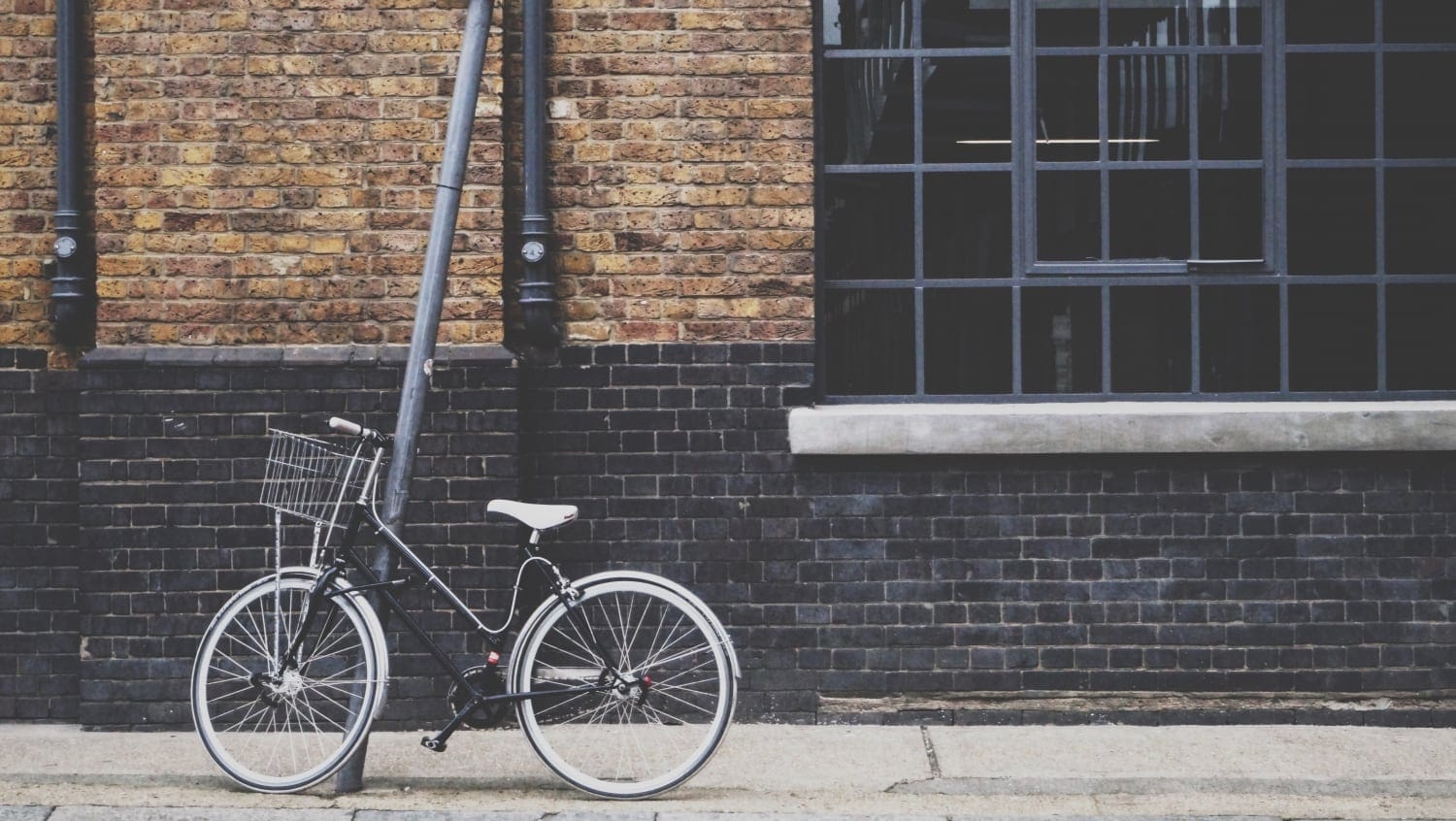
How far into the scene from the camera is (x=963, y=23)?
705cm

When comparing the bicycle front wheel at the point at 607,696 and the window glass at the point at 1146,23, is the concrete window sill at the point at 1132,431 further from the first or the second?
the window glass at the point at 1146,23

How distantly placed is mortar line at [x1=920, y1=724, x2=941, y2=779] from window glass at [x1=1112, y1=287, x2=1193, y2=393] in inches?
66.9

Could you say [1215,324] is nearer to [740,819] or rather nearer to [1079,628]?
[1079,628]

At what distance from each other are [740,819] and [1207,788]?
1.74 m

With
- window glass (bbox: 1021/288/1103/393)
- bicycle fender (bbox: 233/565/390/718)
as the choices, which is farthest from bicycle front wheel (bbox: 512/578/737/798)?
window glass (bbox: 1021/288/1103/393)

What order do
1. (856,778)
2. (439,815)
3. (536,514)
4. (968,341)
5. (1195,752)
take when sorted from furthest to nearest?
(968,341) → (1195,752) → (856,778) → (536,514) → (439,815)

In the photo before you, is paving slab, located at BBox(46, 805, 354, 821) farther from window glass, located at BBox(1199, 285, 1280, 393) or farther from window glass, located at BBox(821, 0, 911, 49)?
window glass, located at BBox(1199, 285, 1280, 393)

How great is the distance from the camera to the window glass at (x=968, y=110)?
23.1ft

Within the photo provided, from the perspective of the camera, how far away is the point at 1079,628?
22.6ft

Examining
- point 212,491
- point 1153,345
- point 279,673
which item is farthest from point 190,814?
point 1153,345

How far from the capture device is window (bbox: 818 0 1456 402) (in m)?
7.01

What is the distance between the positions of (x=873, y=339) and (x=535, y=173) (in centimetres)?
163

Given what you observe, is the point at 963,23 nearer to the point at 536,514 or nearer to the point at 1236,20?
the point at 1236,20

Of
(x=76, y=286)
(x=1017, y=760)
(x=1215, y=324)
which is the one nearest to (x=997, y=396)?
(x=1215, y=324)
